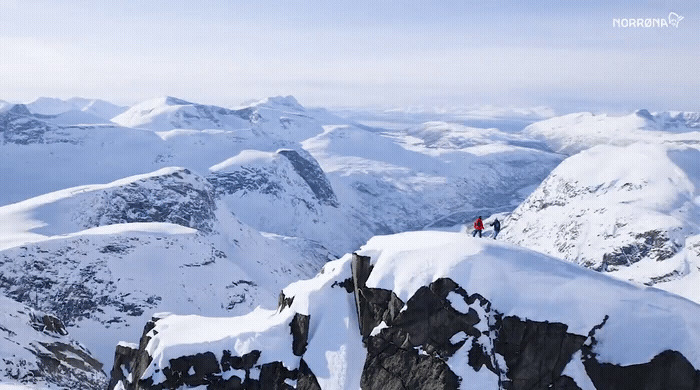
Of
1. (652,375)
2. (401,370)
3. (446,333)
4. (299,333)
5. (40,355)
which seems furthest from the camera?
(40,355)

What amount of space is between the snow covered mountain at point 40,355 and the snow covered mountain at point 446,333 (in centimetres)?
2189

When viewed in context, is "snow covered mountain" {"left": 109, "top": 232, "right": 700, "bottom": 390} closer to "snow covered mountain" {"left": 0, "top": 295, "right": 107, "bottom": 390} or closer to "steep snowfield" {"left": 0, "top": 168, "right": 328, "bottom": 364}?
"snow covered mountain" {"left": 0, "top": 295, "right": 107, "bottom": 390}

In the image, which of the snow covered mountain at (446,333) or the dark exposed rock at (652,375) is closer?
the dark exposed rock at (652,375)

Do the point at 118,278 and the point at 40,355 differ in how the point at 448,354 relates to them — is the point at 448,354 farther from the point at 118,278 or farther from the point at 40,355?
the point at 118,278

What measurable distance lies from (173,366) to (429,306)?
859 inches

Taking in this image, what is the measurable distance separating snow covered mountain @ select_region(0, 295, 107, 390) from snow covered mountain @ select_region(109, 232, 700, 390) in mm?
21888

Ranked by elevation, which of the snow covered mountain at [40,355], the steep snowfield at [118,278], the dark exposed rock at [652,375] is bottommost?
the steep snowfield at [118,278]

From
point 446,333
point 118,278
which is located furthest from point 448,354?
point 118,278

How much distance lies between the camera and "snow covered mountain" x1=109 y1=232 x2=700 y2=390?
1693 inches

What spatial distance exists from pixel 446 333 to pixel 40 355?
5421 cm

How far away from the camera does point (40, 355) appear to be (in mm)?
76500

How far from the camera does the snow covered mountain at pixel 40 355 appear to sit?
7106cm

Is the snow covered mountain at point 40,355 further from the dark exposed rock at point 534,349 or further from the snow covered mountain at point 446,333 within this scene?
the dark exposed rock at point 534,349

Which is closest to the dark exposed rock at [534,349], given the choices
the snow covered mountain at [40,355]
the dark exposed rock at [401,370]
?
the dark exposed rock at [401,370]
